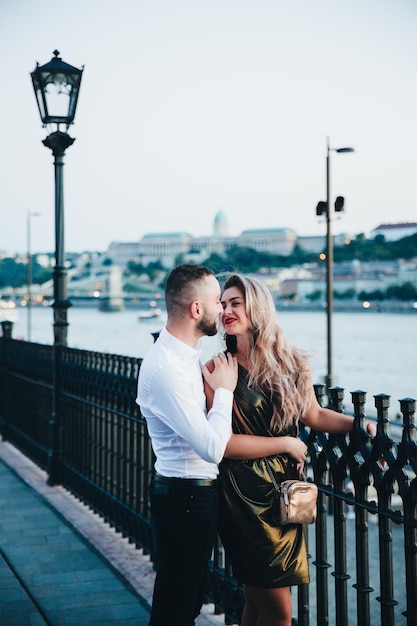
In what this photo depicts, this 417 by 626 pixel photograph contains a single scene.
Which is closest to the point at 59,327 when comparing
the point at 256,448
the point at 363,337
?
the point at 256,448

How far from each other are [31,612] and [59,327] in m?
3.09

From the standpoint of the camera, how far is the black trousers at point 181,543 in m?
2.23

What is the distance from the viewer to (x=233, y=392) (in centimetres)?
229

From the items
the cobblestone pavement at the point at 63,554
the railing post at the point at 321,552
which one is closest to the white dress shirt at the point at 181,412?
the railing post at the point at 321,552

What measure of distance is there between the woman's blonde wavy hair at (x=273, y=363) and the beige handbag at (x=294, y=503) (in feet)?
0.52

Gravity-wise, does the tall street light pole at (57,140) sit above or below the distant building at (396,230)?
below

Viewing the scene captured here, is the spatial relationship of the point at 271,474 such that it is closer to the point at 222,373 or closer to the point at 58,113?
the point at 222,373

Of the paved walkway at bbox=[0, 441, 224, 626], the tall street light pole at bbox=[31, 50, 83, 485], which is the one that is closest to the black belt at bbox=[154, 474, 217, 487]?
the paved walkway at bbox=[0, 441, 224, 626]

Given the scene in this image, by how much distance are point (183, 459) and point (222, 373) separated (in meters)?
0.26

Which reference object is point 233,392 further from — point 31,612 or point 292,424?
point 31,612

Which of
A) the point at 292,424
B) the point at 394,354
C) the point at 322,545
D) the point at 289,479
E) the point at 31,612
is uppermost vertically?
the point at 292,424

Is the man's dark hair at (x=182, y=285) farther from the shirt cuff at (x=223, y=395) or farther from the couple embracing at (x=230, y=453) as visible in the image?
the shirt cuff at (x=223, y=395)

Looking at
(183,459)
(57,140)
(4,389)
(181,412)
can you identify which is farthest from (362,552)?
(4,389)

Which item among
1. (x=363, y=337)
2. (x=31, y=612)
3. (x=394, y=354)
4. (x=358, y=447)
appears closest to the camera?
(x=358, y=447)
